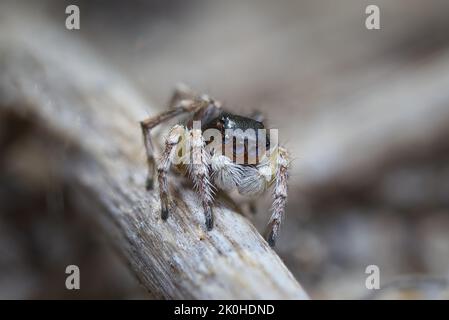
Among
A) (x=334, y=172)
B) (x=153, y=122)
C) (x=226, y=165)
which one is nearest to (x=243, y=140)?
(x=226, y=165)

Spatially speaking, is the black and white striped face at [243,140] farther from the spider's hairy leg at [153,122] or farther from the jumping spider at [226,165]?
the spider's hairy leg at [153,122]

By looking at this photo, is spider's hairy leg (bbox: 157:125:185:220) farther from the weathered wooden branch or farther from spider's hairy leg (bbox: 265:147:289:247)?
spider's hairy leg (bbox: 265:147:289:247)

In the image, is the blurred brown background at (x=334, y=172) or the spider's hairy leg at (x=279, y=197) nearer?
the spider's hairy leg at (x=279, y=197)

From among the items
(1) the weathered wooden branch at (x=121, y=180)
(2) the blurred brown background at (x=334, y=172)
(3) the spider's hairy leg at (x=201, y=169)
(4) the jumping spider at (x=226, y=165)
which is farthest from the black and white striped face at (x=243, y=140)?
(2) the blurred brown background at (x=334, y=172)

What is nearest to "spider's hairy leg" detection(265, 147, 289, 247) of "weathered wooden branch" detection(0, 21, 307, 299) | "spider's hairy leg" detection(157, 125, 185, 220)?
"weathered wooden branch" detection(0, 21, 307, 299)

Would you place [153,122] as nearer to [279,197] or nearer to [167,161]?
[167,161]

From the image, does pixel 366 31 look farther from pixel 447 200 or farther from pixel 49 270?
pixel 49 270
